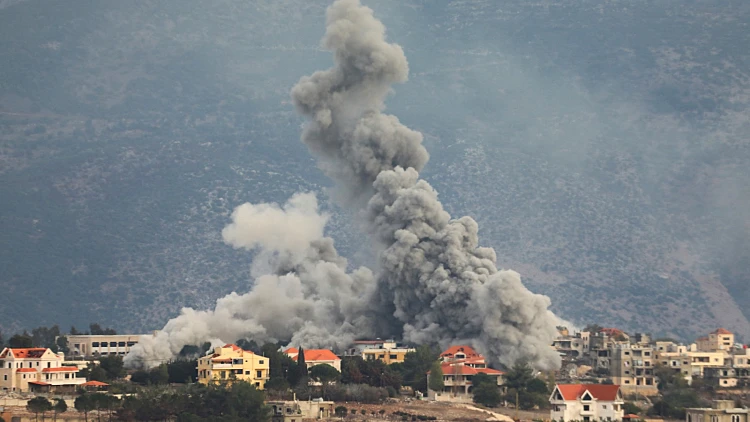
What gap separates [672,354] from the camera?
11644 cm

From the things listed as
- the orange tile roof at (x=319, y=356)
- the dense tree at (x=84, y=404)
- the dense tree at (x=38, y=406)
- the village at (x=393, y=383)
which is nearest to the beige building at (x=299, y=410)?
the village at (x=393, y=383)

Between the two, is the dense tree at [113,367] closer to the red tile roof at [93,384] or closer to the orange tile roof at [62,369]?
the orange tile roof at [62,369]

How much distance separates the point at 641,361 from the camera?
111812 millimetres

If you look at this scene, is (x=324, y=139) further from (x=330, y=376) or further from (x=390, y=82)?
(x=330, y=376)

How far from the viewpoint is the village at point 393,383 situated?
93250 mm

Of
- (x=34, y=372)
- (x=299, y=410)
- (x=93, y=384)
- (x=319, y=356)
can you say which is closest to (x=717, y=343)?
(x=319, y=356)

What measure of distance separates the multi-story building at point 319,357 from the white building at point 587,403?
17.5 meters

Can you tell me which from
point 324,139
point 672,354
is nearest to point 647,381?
point 672,354

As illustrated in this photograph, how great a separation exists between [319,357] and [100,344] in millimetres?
27113

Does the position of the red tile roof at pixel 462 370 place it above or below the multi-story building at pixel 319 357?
below

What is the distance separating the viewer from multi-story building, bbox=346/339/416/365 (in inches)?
4464

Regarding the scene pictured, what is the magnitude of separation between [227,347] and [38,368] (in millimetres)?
11145

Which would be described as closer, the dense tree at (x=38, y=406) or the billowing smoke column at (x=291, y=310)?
the dense tree at (x=38, y=406)

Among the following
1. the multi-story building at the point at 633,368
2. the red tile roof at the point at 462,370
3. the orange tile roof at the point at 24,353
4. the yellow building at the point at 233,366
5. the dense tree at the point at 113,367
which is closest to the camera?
the orange tile roof at the point at 24,353
